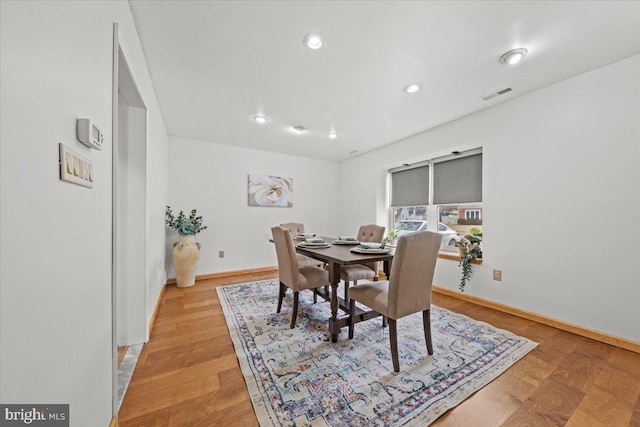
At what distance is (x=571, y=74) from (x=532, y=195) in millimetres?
1122

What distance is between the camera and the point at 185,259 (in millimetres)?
3326

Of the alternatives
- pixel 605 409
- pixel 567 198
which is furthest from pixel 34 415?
pixel 567 198

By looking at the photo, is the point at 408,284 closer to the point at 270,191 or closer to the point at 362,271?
the point at 362,271

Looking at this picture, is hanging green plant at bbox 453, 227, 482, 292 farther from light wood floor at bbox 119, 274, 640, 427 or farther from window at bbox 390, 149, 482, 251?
light wood floor at bbox 119, 274, 640, 427

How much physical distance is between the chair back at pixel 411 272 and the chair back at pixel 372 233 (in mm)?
1405

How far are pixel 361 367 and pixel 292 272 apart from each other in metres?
0.91

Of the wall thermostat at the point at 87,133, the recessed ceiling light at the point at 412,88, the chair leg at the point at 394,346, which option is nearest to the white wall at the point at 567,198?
the recessed ceiling light at the point at 412,88

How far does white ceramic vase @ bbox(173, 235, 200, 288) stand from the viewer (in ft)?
→ 10.9

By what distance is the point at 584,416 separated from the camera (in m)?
1.27

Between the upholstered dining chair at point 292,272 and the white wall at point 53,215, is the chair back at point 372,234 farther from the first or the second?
the white wall at point 53,215

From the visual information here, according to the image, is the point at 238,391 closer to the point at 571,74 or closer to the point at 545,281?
the point at 545,281

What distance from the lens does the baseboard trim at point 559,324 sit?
190 centimetres

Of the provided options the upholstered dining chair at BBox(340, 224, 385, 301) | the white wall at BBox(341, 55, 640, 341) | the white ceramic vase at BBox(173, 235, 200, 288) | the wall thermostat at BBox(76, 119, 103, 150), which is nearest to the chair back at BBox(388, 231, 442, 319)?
the upholstered dining chair at BBox(340, 224, 385, 301)

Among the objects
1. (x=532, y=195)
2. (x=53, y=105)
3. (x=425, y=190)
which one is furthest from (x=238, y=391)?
(x=425, y=190)
